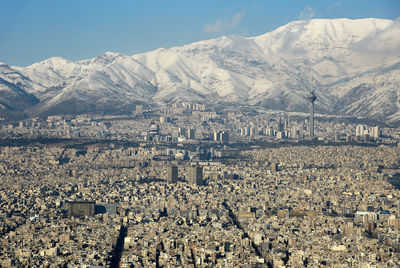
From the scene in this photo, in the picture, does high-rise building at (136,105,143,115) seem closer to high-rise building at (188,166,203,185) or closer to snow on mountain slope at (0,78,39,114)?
snow on mountain slope at (0,78,39,114)

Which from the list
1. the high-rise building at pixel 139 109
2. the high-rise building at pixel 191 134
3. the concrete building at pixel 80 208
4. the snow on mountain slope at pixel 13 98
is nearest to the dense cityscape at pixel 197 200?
the concrete building at pixel 80 208

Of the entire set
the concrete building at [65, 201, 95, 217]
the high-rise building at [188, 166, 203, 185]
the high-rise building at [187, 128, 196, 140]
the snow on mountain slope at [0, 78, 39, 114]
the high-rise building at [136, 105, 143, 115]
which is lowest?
the concrete building at [65, 201, 95, 217]

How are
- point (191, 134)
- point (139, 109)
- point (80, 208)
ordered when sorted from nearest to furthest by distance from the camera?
point (80, 208), point (191, 134), point (139, 109)

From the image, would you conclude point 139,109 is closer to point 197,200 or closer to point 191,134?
point 191,134

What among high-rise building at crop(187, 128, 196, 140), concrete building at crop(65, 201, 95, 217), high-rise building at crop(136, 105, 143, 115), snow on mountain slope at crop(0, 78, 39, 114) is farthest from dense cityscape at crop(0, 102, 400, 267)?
snow on mountain slope at crop(0, 78, 39, 114)

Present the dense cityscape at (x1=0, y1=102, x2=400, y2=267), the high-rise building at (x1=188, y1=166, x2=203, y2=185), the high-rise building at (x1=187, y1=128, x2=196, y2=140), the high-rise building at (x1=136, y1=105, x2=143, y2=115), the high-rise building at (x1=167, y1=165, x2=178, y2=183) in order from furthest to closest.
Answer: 1. the high-rise building at (x1=136, y1=105, x2=143, y2=115)
2. the high-rise building at (x1=187, y1=128, x2=196, y2=140)
3. the high-rise building at (x1=167, y1=165, x2=178, y2=183)
4. the high-rise building at (x1=188, y1=166, x2=203, y2=185)
5. the dense cityscape at (x1=0, y1=102, x2=400, y2=267)

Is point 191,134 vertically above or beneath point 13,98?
beneath

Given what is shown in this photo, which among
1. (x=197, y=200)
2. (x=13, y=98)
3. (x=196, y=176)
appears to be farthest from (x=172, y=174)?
(x=13, y=98)

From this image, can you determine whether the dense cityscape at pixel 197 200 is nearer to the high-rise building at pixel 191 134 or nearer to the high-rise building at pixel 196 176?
the high-rise building at pixel 196 176

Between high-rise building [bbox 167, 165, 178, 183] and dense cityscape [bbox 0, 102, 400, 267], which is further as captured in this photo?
high-rise building [bbox 167, 165, 178, 183]
